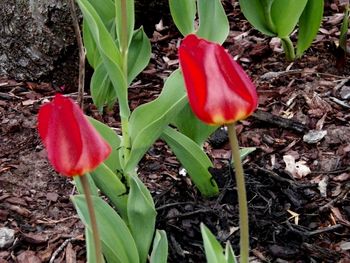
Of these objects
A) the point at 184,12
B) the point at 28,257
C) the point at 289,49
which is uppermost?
the point at 184,12

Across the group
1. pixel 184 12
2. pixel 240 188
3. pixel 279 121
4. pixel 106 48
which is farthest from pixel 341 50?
pixel 240 188

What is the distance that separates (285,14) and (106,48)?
1132mm

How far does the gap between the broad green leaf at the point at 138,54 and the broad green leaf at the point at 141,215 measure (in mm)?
439

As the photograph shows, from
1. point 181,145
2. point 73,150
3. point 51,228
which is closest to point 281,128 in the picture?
point 181,145

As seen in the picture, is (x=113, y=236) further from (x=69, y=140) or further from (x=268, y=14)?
(x=268, y=14)

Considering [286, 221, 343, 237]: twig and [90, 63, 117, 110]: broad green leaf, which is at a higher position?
[90, 63, 117, 110]: broad green leaf

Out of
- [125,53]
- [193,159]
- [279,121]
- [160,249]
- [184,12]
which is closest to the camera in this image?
[160,249]

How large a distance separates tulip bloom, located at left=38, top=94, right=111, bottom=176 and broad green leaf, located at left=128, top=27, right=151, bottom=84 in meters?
1.06

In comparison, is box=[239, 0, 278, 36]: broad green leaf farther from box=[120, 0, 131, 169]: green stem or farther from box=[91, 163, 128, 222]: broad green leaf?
box=[91, 163, 128, 222]: broad green leaf

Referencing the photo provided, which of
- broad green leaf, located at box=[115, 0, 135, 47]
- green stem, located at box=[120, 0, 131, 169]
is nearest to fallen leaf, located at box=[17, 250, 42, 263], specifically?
green stem, located at box=[120, 0, 131, 169]

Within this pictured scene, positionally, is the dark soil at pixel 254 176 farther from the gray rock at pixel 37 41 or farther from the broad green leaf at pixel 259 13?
the broad green leaf at pixel 259 13

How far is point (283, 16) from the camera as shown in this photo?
3057mm

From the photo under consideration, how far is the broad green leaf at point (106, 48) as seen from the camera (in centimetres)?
205

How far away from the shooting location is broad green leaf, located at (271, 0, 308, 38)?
2.98 meters
